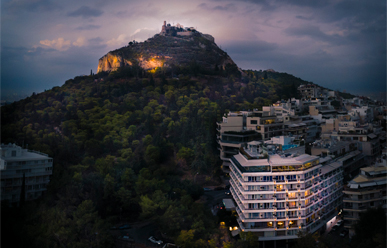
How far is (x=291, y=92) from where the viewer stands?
60.5 metres

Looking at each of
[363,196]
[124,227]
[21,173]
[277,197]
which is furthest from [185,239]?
[21,173]

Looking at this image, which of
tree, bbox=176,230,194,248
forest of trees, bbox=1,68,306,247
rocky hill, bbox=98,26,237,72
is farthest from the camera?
rocky hill, bbox=98,26,237,72

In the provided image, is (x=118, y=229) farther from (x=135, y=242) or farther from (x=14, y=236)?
(x=14, y=236)

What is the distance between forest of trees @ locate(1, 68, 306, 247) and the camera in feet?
70.4

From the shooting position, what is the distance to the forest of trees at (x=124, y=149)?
70.4ft

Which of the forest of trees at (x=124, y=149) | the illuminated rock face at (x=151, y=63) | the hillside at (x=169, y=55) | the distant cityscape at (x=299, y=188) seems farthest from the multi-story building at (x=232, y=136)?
the illuminated rock face at (x=151, y=63)

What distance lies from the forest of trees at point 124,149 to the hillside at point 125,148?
0.30 ft

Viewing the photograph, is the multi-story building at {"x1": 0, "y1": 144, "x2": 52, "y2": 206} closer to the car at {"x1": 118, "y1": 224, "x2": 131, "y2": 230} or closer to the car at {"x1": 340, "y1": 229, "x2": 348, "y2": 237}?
the car at {"x1": 118, "y1": 224, "x2": 131, "y2": 230}

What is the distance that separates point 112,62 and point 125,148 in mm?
50043

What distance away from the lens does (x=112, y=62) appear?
83188 millimetres

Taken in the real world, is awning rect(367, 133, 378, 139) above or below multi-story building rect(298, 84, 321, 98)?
below

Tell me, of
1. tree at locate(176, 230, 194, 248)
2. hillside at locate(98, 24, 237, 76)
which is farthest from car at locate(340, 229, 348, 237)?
hillside at locate(98, 24, 237, 76)

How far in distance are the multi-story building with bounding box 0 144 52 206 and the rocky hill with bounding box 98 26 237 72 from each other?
56.5m

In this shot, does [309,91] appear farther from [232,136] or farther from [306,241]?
[306,241]
